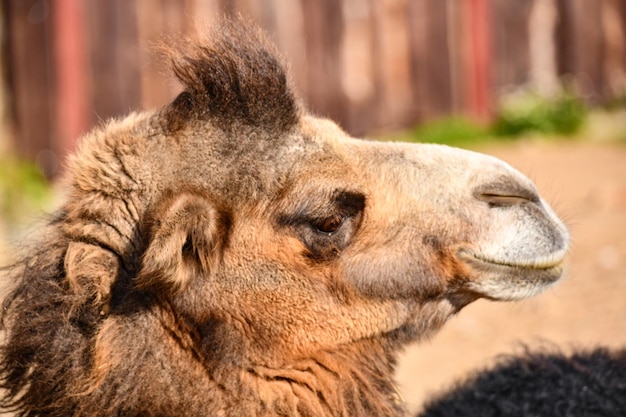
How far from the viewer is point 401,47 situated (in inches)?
550

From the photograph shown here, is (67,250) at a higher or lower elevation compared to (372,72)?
higher

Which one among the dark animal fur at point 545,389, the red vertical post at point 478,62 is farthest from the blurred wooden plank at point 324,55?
the dark animal fur at point 545,389

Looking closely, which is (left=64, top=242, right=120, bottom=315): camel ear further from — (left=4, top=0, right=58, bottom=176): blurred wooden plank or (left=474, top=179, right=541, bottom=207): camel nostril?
(left=4, top=0, right=58, bottom=176): blurred wooden plank

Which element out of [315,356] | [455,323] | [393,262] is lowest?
[455,323]

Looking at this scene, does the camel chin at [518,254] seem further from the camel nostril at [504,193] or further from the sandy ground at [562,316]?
the sandy ground at [562,316]

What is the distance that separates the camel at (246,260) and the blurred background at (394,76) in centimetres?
571

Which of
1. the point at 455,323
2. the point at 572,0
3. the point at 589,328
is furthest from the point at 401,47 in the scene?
the point at 589,328

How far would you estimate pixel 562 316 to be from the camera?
24.1ft

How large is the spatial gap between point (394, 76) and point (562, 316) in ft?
23.9

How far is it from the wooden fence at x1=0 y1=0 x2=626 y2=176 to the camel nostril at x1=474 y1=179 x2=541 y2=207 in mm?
6580

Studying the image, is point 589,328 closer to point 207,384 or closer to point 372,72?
point 207,384

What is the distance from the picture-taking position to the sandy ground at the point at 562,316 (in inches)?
269

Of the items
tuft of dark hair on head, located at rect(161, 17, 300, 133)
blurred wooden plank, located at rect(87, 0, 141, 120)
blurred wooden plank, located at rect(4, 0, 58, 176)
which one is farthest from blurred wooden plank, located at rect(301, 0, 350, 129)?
tuft of dark hair on head, located at rect(161, 17, 300, 133)

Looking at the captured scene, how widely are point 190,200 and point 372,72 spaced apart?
10560mm
